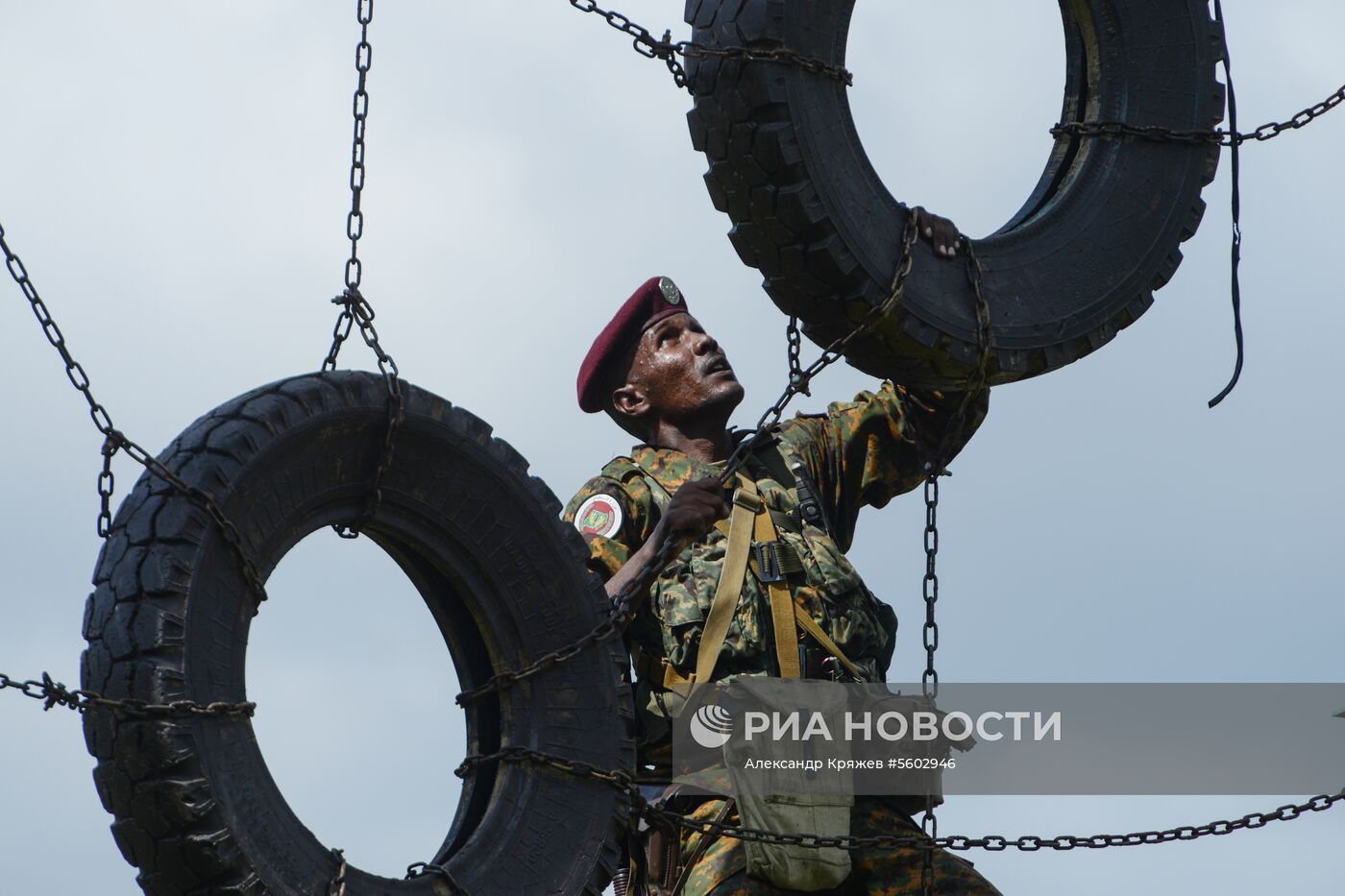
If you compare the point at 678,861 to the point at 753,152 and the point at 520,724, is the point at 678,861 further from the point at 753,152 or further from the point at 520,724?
the point at 753,152

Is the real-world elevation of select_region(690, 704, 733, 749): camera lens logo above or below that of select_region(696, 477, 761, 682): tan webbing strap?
below

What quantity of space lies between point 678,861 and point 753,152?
2.14m

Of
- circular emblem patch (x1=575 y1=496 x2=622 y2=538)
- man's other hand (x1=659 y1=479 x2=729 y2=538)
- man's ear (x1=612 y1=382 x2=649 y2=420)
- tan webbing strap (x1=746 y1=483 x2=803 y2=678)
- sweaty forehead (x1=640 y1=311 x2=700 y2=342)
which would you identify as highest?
sweaty forehead (x1=640 y1=311 x2=700 y2=342)

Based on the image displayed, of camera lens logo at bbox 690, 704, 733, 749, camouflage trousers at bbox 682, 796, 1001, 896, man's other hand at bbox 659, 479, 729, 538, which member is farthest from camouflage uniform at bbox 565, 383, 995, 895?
man's other hand at bbox 659, 479, 729, 538

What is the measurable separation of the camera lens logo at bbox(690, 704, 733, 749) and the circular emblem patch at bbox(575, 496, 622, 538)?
663 mm

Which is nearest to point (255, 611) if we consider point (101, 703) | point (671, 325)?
point (101, 703)

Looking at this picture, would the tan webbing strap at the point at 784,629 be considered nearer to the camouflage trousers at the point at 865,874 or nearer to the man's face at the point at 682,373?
the camouflage trousers at the point at 865,874

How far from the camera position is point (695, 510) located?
8.84 metres

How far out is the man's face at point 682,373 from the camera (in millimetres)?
9852

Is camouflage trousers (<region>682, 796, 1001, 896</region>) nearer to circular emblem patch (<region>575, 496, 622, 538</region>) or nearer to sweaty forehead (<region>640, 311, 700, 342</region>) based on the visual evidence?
circular emblem patch (<region>575, 496, 622, 538</region>)

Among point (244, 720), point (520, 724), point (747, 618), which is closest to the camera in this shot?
point (244, 720)

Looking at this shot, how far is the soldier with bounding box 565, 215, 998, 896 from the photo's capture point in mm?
8867

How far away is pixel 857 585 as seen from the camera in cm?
931

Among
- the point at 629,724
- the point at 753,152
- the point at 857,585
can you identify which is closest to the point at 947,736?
the point at 857,585
